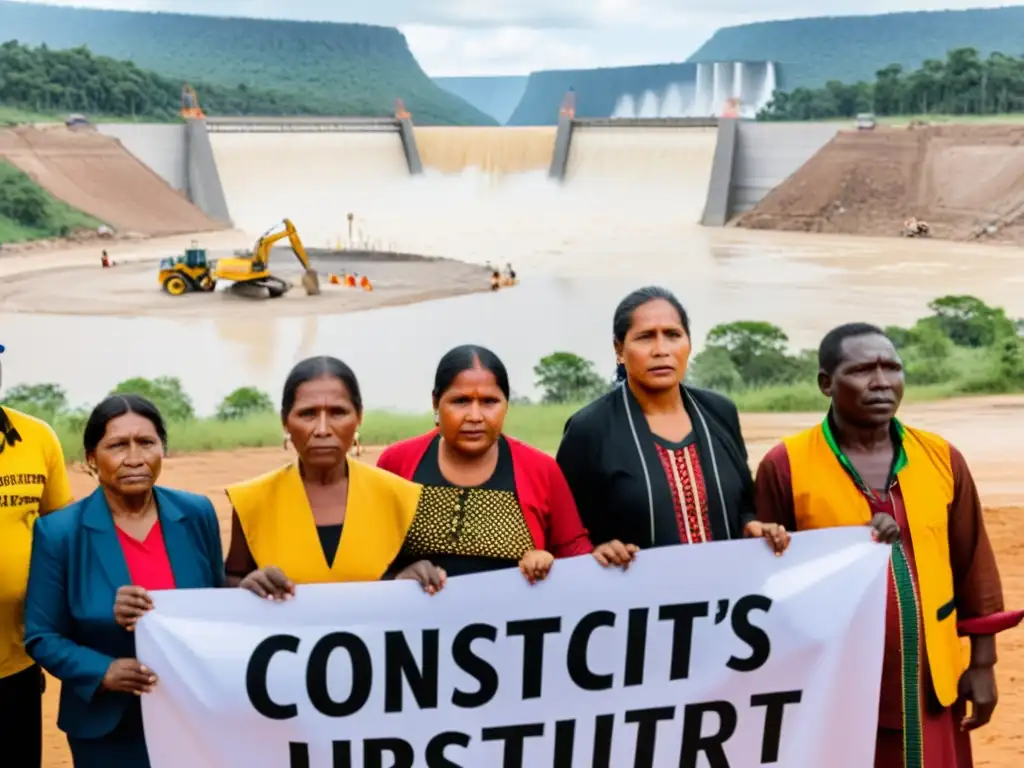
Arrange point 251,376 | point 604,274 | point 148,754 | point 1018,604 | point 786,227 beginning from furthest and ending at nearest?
point 786,227 → point 604,274 → point 251,376 → point 1018,604 → point 148,754

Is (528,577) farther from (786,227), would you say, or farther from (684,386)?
(786,227)

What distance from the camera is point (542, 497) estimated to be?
288 cm

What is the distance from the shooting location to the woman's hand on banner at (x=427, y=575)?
2.75 m

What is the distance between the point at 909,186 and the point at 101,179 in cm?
1811

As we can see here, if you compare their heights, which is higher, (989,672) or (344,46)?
(344,46)

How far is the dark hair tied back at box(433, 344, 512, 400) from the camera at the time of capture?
9.30 ft

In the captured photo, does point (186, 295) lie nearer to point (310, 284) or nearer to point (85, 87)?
point (310, 284)

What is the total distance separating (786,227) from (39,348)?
61.6ft

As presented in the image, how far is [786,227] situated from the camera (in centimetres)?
2802

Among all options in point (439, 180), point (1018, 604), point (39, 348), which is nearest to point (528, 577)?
point (1018, 604)

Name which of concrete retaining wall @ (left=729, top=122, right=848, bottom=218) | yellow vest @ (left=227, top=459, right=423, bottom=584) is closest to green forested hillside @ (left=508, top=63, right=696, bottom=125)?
concrete retaining wall @ (left=729, top=122, right=848, bottom=218)

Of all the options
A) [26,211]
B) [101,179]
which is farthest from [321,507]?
[101,179]

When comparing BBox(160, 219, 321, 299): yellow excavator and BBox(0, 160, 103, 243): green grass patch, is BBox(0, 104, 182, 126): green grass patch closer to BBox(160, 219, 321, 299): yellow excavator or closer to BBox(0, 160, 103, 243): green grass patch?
BBox(0, 160, 103, 243): green grass patch

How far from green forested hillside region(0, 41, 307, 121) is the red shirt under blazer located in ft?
71.0
